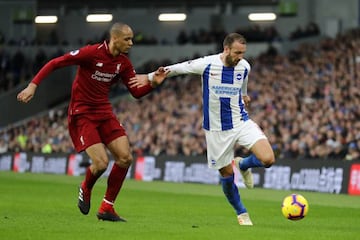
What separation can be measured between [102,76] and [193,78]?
29125 mm

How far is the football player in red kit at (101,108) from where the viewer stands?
13859 mm

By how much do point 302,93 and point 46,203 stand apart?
17262 millimetres

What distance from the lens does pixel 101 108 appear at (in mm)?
14055

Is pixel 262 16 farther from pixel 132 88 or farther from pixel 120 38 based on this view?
pixel 120 38

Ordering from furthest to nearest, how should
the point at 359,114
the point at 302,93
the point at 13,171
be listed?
1. the point at 13,171
2. the point at 302,93
3. the point at 359,114

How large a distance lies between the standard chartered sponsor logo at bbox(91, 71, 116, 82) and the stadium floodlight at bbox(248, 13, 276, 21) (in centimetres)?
3440

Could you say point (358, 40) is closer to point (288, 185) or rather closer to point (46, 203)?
point (288, 185)

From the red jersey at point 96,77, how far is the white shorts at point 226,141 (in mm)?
1156

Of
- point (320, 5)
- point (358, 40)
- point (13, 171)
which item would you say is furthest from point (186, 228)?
point (320, 5)

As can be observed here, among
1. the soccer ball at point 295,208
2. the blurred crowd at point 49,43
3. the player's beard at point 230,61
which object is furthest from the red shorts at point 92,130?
the blurred crowd at point 49,43

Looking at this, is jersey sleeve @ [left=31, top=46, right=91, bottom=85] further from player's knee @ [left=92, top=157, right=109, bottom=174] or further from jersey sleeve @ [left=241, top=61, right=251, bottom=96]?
jersey sleeve @ [left=241, top=61, right=251, bottom=96]

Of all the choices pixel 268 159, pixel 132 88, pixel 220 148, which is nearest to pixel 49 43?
pixel 132 88

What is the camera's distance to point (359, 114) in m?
29.7

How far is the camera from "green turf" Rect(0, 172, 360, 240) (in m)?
12.1
